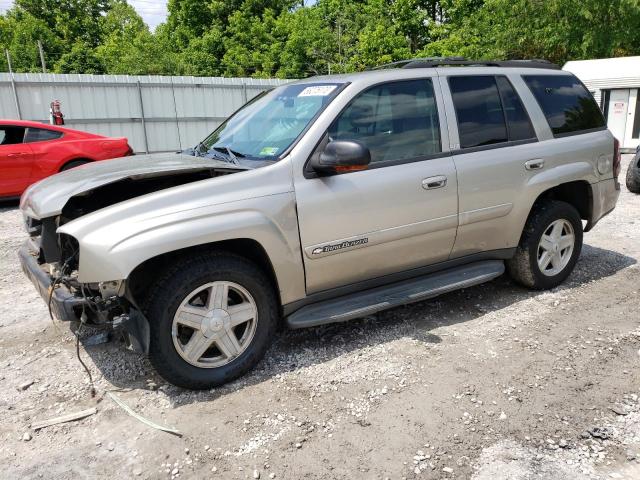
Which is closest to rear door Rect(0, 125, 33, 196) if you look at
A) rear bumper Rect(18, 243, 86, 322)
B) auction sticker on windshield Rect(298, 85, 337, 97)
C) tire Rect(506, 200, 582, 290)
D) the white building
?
rear bumper Rect(18, 243, 86, 322)

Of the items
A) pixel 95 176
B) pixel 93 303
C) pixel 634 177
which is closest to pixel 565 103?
pixel 95 176

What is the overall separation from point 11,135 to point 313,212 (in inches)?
297

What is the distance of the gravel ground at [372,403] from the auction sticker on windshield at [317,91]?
1740 mm

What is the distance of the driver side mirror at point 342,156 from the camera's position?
320 cm

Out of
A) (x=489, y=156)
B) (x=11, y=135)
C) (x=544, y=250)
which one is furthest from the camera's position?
(x=11, y=135)

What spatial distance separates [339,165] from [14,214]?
23.8 ft

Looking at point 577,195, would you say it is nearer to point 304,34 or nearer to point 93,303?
point 93,303

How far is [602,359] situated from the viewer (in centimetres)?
360

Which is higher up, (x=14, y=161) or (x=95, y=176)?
(x=95, y=176)

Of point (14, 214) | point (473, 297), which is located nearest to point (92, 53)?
point (14, 214)

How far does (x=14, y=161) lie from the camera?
8.57m

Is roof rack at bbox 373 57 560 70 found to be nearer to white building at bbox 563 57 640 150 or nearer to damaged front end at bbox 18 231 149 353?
damaged front end at bbox 18 231 149 353

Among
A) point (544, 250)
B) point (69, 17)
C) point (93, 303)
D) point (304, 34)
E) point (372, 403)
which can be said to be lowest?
point (372, 403)

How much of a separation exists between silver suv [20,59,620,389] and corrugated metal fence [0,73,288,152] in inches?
448
